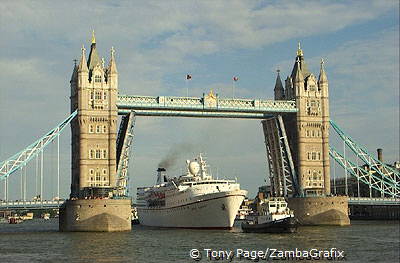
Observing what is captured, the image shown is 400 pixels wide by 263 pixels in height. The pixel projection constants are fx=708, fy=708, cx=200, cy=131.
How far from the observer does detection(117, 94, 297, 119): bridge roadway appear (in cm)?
11450

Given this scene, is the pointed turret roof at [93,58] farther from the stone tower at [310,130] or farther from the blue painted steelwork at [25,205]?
the stone tower at [310,130]

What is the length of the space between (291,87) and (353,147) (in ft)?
50.8

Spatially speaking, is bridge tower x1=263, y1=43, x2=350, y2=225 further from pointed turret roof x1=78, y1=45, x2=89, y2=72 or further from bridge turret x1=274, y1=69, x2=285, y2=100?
pointed turret roof x1=78, y1=45, x2=89, y2=72

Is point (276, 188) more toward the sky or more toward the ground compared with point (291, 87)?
more toward the ground

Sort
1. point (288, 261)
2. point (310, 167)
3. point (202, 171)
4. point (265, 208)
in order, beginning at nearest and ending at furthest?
point (288, 261) < point (265, 208) < point (202, 171) < point (310, 167)

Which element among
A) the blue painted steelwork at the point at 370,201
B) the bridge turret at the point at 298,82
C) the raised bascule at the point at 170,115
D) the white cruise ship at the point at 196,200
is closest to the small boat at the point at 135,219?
the white cruise ship at the point at 196,200

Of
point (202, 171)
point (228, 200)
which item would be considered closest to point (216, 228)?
point (228, 200)

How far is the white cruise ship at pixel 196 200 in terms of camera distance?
100625 millimetres

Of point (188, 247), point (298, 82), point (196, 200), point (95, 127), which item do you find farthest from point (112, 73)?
point (188, 247)

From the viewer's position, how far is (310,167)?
12600 centimetres

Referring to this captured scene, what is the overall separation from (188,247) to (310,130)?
194 ft

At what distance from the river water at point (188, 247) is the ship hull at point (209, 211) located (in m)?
9.27

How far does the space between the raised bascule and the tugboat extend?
18959mm

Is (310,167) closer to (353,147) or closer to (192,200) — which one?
(353,147)
